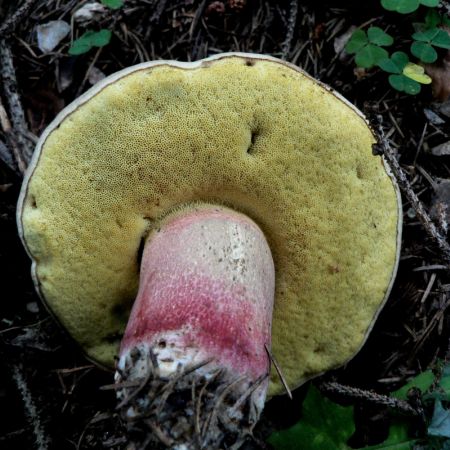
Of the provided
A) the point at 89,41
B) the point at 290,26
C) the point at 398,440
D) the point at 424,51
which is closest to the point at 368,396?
the point at 398,440

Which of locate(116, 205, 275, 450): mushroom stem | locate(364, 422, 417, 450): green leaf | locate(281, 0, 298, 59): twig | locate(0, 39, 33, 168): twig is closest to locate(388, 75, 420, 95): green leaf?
locate(281, 0, 298, 59): twig

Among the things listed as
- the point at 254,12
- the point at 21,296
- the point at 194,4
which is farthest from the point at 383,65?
the point at 21,296

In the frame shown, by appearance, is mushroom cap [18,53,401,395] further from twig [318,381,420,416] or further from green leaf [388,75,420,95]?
green leaf [388,75,420,95]

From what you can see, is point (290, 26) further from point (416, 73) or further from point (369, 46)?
point (416, 73)

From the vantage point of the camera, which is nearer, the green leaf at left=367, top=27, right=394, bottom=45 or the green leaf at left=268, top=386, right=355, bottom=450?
the green leaf at left=268, top=386, right=355, bottom=450

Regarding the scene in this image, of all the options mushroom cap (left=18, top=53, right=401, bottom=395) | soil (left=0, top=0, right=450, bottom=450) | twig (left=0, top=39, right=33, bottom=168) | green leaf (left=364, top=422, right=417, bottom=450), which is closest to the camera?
mushroom cap (left=18, top=53, right=401, bottom=395)

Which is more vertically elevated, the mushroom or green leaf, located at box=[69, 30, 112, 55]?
green leaf, located at box=[69, 30, 112, 55]
